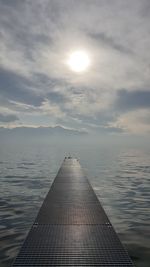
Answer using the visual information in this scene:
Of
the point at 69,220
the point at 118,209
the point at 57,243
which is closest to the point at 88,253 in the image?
the point at 57,243

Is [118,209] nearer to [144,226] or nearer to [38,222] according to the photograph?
[144,226]

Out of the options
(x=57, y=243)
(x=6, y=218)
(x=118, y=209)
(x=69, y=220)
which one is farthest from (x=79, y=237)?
(x=118, y=209)

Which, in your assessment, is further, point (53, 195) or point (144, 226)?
point (53, 195)

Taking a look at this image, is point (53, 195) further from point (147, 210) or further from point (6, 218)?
point (147, 210)

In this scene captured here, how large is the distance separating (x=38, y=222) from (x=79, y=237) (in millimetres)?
3743

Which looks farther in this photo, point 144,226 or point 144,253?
point 144,226

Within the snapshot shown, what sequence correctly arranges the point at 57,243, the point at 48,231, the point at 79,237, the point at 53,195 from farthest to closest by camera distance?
the point at 53,195 < the point at 48,231 < the point at 79,237 < the point at 57,243

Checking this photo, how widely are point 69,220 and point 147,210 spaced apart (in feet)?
31.0

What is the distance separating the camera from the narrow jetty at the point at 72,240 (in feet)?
37.3

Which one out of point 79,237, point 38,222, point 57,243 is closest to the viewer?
point 57,243

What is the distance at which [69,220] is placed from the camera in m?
17.8

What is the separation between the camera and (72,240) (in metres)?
13.9

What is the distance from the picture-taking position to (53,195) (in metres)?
26.5

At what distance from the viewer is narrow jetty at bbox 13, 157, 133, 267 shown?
11.4 m
